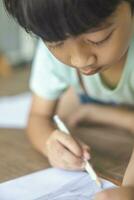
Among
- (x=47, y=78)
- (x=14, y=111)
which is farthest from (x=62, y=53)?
(x=14, y=111)

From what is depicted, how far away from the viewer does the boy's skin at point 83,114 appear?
0.53 meters

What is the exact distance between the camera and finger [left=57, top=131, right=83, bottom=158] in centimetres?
62

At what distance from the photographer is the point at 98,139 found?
77 cm

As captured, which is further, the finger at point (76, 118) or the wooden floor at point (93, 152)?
the finger at point (76, 118)

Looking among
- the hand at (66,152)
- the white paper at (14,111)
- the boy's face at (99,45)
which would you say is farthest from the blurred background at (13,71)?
the boy's face at (99,45)

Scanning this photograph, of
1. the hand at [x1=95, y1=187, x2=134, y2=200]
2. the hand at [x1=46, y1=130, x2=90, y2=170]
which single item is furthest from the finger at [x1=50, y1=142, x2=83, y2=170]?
the hand at [x1=95, y1=187, x2=134, y2=200]

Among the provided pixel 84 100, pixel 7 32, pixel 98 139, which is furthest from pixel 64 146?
pixel 7 32

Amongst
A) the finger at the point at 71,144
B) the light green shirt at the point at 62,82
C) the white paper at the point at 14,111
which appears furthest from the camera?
the white paper at the point at 14,111

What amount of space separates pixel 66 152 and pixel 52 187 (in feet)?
0.20

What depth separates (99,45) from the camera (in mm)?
544

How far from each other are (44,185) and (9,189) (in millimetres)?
46

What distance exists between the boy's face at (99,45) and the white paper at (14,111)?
1.02 ft

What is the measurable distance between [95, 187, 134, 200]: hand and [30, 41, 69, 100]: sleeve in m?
0.30

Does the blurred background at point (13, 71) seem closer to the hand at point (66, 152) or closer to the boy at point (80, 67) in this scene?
the boy at point (80, 67)
